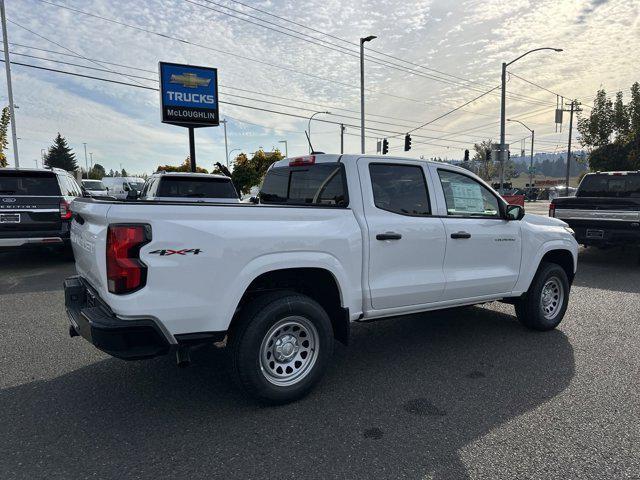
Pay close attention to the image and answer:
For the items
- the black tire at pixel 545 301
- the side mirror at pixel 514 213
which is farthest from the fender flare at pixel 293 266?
the black tire at pixel 545 301

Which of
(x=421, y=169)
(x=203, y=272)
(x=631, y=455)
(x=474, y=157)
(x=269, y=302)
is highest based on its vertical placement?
(x=474, y=157)

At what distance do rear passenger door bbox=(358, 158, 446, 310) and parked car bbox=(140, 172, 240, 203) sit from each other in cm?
563

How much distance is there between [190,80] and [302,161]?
681 inches

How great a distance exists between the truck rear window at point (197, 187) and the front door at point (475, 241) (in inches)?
230

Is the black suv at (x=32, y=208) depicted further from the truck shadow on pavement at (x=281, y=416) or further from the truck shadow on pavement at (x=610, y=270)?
the truck shadow on pavement at (x=610, y=270)

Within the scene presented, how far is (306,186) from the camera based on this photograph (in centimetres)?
425

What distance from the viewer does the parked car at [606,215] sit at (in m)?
8.88

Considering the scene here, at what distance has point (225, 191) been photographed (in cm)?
945

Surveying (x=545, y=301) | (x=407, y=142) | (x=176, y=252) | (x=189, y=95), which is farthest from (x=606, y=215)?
(x=407, y=142)

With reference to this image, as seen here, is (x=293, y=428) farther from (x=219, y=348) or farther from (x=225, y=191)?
(x=225, y=191)

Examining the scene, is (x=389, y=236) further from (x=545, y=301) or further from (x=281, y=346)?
(x=545, y=301)

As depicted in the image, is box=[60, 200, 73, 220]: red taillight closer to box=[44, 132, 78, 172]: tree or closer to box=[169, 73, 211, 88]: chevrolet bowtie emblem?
box=[169, 73, 211, 88]: chevrolet bowtie emblem

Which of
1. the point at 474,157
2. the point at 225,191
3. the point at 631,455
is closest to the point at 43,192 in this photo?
the point at 225,191

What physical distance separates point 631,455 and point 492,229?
2327 millimetres
